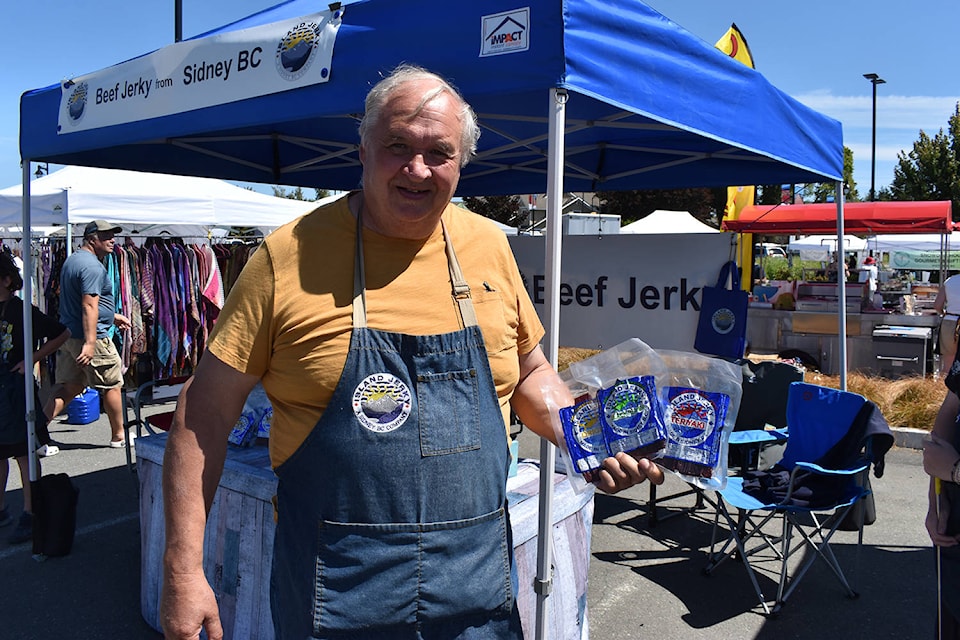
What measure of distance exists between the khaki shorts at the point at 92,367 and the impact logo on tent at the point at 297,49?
447 cm

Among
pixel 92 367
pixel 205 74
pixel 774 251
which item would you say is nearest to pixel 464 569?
pixel 205 74

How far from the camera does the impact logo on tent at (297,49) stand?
9.14 ft

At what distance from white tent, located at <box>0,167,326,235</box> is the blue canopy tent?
2193 mm

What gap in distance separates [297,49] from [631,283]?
3.19 m

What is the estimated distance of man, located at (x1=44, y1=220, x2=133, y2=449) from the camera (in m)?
6.09

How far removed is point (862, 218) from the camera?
10.9m

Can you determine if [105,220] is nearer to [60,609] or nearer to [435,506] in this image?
[60,609]

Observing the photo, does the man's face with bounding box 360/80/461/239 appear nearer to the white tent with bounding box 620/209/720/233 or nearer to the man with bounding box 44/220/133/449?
the man with bounding box 44/220/133/449

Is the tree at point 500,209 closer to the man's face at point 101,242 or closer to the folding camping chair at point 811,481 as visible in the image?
the man's face at point 101,242

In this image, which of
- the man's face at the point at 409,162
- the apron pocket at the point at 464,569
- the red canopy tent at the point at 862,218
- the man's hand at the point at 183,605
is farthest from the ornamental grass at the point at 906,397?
the man's hand at the point at 183,605

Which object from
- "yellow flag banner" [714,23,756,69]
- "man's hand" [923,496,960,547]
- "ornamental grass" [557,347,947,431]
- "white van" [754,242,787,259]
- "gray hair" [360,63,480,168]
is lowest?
"ornamental grass" [557,347,947,431]

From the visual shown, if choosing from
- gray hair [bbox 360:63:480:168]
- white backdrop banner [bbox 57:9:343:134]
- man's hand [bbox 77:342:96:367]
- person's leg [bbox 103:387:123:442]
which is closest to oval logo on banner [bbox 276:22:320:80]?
white backdrop banner [bbox 57:9:343:134]

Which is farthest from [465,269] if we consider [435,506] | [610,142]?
[610,142]

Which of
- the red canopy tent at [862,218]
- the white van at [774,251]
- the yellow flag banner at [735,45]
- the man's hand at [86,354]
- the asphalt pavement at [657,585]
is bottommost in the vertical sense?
the asphalt pavement at [657,585]
